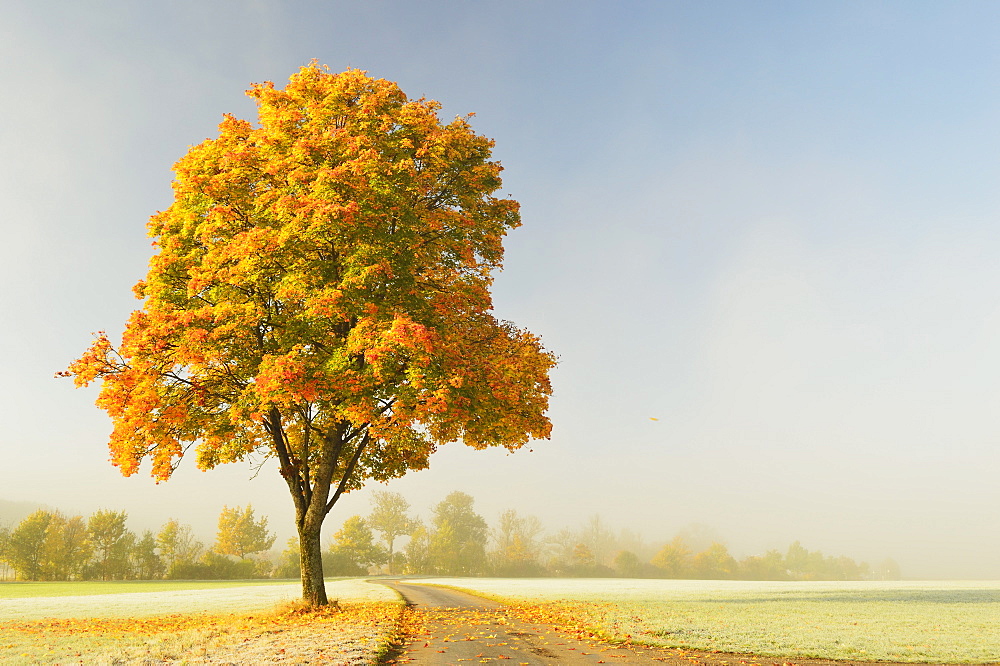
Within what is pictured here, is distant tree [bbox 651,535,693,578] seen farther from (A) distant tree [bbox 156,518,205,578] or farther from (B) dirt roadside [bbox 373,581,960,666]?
(B) dirt roadside [bbox 373,581,960,666]

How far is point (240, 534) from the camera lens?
99250 mm

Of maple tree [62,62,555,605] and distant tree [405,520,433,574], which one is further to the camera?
distant tree [405,520,433,574]

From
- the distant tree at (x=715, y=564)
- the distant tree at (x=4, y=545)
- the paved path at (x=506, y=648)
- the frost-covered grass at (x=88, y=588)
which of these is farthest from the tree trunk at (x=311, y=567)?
the distant tree at (x=715, y=564)

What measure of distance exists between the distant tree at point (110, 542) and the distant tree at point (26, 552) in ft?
21.6

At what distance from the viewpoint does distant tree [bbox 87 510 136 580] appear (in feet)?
283

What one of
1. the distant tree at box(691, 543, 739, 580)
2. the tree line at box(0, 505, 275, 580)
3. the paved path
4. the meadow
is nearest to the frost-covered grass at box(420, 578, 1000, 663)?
the paved path

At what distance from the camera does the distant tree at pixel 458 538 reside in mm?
104188

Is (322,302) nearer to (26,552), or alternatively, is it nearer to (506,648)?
(506,648)

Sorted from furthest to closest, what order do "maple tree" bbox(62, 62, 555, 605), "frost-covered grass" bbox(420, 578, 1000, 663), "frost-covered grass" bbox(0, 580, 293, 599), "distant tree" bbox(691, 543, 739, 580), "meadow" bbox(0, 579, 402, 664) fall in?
1. "distant tree" bbox(691, 543, 739, 580)
2. "frost-covered grass" bbox(0, 580, 293, 599)
3. "maple tree" bbox(62, 62, 555, 605)
4. "frost-covered grass" bbox(420, 578, 1000, 663)
5. "meadow" bbox(0, 579, 402, 664)

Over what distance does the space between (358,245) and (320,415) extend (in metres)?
7.14

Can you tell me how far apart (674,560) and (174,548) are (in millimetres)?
99000

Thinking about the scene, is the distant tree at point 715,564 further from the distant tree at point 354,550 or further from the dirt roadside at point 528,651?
the dirt roadside at point 528,651

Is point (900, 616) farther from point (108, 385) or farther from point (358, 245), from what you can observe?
point (108, 385)

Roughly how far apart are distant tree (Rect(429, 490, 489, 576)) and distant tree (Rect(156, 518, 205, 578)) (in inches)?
1617
